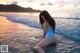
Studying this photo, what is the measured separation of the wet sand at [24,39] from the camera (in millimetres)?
3252

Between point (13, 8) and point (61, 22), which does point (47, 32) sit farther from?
point (13, 8)

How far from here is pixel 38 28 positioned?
4004 mm

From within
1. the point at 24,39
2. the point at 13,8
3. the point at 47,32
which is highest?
the point at 13,8

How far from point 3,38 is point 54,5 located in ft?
3.20

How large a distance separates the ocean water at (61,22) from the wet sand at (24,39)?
79 millimetres

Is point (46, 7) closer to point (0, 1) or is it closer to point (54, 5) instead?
point (54, 5)

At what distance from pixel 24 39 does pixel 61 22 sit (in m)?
0.68

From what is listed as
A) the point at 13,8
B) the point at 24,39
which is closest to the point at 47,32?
the point at 24,39

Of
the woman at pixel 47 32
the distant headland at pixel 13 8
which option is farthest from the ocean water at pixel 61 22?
the woman at pixel 47 32

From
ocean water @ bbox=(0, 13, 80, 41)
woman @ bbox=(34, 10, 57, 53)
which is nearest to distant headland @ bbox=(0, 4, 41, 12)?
ocean water @ bbox=(0, 13, 80, 41)

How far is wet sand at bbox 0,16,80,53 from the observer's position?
3252 mm

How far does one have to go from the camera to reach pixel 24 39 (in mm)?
3660

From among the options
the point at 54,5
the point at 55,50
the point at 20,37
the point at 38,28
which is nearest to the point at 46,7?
the point at 54,5

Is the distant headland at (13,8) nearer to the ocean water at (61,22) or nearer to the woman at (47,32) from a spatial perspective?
the ocean water at (61,22)
